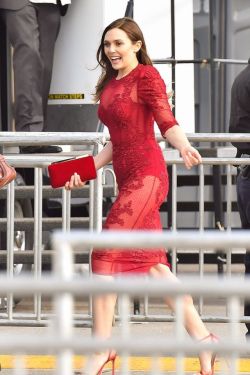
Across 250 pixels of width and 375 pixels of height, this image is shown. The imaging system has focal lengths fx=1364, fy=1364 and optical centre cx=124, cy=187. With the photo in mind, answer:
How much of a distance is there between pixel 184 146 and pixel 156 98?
1.14 ft

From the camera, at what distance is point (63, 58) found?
10.6m

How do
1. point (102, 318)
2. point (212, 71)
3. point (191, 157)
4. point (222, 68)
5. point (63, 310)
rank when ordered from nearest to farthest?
point (63, 310)
point (191, 157)
point (102, 318)
point (212, 71)
point (222, 68)

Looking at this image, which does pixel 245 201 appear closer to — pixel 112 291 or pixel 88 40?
pixel 88 40

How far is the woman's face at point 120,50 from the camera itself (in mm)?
6426

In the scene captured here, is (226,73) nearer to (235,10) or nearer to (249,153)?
(235,10)

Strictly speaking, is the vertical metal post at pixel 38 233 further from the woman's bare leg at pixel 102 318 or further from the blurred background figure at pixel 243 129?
the woman's bare leg at pixel 102 318

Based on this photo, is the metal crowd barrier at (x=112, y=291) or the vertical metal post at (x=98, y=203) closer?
the metal crowd barrier at (x=112, y=291)

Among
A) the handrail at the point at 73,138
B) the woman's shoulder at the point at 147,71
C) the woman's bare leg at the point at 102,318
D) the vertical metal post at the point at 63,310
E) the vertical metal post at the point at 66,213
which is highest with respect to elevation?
the woman's shoulder at the point at 147,71

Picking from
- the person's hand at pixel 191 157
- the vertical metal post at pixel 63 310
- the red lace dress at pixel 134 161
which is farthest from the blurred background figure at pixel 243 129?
the vertical metal post at pixel 63 310

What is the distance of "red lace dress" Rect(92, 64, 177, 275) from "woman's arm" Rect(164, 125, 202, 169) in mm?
96

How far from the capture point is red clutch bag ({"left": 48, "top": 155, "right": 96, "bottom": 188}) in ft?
21.2

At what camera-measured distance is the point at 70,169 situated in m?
6.51

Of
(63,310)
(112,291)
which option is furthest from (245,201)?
(112,291)

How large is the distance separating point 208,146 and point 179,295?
790cm
